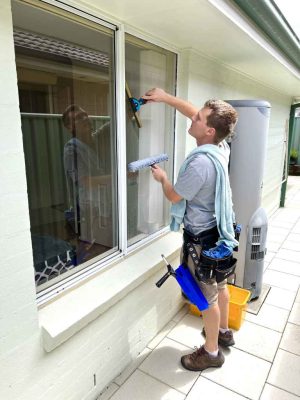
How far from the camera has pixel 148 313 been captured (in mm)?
2295

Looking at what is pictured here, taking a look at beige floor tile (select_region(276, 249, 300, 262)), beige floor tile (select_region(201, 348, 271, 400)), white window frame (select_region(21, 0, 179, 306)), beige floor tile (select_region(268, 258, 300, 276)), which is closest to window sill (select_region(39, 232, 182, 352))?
white window frame (select_region(21, 0, 179, 306))

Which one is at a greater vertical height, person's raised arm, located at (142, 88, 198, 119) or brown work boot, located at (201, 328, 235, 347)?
person's raised arm, located at (142, 88, 198, 119)

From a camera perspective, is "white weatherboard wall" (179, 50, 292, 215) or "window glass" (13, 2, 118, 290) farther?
"white weatherboard wall" (179, 50, 292, 215)

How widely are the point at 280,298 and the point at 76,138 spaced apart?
→ 8.11 ft

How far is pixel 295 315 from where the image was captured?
278 cm

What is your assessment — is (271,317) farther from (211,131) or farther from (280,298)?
(211,131)

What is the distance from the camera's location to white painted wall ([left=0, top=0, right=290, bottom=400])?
1.21 metres

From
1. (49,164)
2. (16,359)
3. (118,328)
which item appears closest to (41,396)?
(16,359)

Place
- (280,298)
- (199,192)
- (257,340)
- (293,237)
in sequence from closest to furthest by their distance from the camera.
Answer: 1. (199,192)
2. (257,340)
3. (280,298)
4. (293,237)

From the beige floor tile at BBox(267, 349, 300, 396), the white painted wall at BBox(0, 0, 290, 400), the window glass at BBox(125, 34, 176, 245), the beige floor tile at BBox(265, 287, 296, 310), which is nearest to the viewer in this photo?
the white painted wall at BBox(0, 0, 290, 400)

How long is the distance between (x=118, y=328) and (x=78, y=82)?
6.24 ft

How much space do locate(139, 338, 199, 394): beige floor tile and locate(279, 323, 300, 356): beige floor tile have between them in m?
0.77

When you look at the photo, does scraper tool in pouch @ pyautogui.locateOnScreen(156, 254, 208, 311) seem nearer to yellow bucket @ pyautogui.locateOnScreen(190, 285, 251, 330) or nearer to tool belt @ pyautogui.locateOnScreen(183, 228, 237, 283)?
tool belt @ pyautogui.locateOnScreen(183, 228, 237, 283)

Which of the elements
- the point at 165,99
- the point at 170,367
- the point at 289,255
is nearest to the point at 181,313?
the point at 170,367
